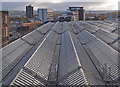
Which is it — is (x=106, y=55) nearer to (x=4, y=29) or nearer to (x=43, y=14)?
(x=4, y=29)

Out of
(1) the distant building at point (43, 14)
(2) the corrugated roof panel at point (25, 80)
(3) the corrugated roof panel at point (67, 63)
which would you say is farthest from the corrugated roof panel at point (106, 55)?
(1) the distant building at point (43, 14)

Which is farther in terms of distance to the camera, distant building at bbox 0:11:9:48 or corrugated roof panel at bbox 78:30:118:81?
distant building at bbox 0:11:9:48

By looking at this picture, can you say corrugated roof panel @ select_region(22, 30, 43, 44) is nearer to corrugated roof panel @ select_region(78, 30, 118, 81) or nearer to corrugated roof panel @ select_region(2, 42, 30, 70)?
corrugated roof panel @ select_region(2, 42, 30, 70)

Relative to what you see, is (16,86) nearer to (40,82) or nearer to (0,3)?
(40,82)

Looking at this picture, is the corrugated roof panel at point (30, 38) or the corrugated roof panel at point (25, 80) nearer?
the corrugated roof panel at point (25, 80)

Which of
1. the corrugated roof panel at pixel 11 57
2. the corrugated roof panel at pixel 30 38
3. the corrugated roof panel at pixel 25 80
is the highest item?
the corrugated roof panel at pixel 30 38

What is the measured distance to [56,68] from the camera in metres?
13.3

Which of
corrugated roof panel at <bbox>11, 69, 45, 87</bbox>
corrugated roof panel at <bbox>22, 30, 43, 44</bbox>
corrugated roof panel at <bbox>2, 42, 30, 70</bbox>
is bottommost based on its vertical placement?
corrugated roof panel at <bbox>11, 69, 45, 87</bbox>

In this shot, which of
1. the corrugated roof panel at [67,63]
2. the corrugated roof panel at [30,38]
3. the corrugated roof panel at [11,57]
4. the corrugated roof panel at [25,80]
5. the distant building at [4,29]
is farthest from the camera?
the corrugated roof panel at [30,38]

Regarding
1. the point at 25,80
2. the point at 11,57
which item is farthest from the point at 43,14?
the point at 25,80

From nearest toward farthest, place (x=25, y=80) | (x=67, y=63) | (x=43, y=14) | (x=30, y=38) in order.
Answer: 1. (x=25, y=80)
2. (x=67, y=63)
3. (x=30, y=38)
4. (x=43, y=14)

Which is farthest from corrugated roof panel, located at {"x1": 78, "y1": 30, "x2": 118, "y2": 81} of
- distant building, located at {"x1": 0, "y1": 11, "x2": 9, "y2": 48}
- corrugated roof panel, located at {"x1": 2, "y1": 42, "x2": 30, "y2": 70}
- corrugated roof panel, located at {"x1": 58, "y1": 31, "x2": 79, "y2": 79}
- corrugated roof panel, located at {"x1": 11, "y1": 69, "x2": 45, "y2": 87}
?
distant building, located at {"x1": 0, "y1": 11, "x2": 9, "y2": 48}

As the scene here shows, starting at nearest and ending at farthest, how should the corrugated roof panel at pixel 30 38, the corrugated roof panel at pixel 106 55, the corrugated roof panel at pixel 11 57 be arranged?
the corrugated roof panel at pixel 106 55 → the corrugated roof panel at pixel 11 57 → the corrugated roof panel at pixel 30 38

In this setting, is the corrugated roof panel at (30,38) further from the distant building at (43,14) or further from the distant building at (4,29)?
the distant building at (43,14)
